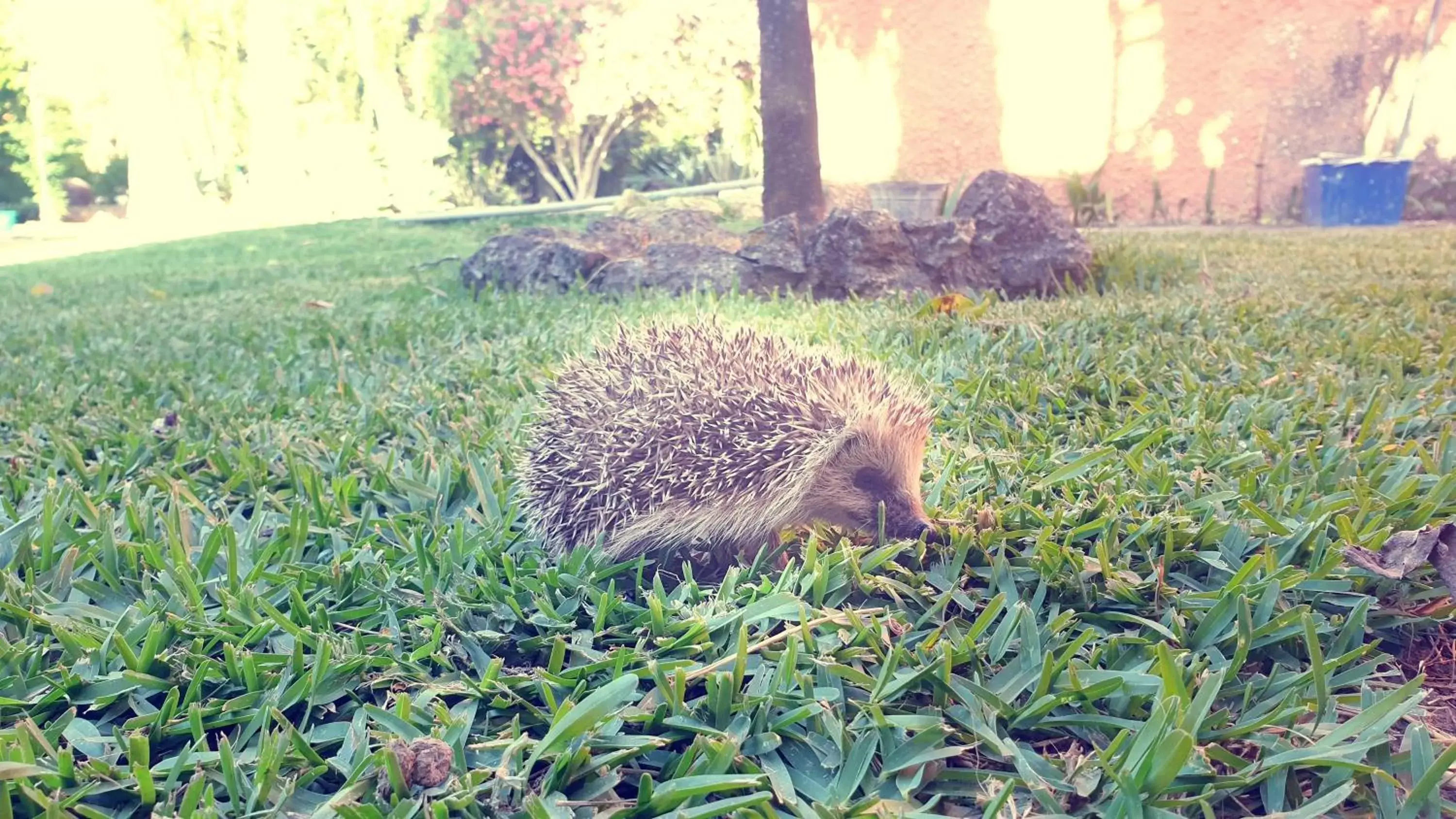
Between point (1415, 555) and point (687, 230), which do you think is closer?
point (1415, 555)

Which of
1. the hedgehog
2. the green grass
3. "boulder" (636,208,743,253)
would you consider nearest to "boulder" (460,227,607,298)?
"boulder" (636,208,743,253)

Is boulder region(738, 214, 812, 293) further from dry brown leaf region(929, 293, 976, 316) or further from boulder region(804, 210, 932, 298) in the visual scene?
dry brown leaf region(929, 293, 976, 316)

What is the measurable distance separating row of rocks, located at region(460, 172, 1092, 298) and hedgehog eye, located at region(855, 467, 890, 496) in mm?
2994

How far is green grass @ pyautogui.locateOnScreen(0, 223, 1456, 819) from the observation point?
5.28 ft

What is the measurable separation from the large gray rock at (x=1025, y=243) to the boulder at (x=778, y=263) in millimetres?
1062

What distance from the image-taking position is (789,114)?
627cm

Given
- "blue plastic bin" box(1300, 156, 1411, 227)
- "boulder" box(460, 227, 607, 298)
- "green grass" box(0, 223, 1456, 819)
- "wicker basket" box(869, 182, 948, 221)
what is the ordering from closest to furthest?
"green grass" box(0, 223, 1456, 819), "boulder" box(460, 227, 607, 298), "wicker basket" box(869, 182, 948, 221), "blue plastic bin" box(1300, 156, 1411, 227)

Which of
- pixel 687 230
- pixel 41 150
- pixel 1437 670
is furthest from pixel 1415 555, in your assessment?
pixel 41 150

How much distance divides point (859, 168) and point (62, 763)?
1184 cm

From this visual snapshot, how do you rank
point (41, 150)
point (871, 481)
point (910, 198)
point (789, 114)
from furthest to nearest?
point (41, 150), point (910, 198), point (789, 114), point (871, 481)

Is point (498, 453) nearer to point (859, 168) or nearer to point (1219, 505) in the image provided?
point (1219, 505)

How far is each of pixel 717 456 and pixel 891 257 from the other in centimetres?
349

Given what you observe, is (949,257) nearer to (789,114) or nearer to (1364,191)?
(789,114)

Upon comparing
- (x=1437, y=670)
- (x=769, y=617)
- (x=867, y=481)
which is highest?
(x=867, y=481)
